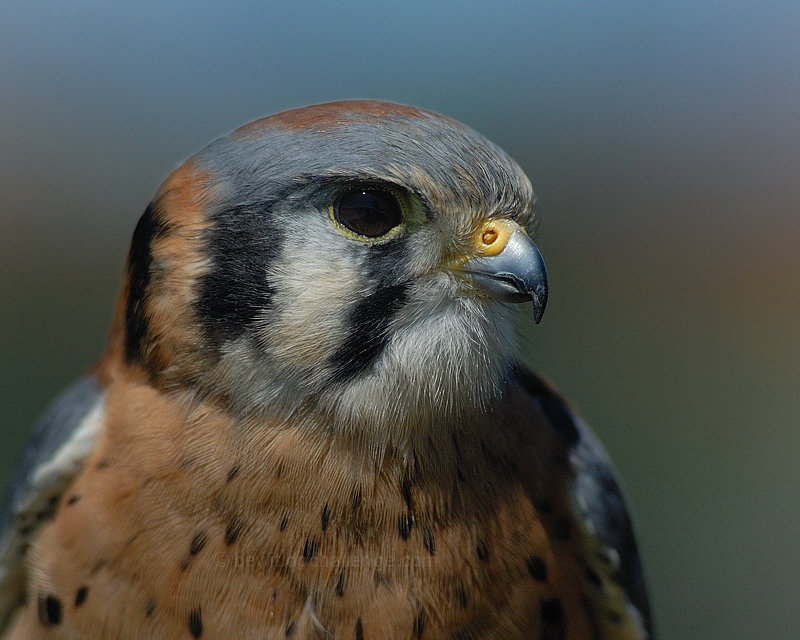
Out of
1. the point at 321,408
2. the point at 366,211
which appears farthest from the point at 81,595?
the point at 366,211

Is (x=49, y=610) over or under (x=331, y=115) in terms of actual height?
under

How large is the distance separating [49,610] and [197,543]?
51cm

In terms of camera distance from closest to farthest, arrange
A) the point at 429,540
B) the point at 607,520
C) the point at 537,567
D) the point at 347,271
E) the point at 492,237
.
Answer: the point at 347,271, the point at 492,237, the point at 429,540, the point at 537,567, the point at 607,520

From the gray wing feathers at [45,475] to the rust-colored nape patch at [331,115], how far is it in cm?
88

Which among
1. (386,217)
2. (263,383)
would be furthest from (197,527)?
(386,217)

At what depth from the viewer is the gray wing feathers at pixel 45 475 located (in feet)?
7.68

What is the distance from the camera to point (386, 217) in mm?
1937

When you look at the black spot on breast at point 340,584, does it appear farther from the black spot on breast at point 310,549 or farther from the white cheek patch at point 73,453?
the white cheek patch at point 73,453

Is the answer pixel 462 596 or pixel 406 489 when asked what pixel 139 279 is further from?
pixel 462 596

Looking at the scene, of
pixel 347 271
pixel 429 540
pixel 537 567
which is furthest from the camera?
pixel 537 567

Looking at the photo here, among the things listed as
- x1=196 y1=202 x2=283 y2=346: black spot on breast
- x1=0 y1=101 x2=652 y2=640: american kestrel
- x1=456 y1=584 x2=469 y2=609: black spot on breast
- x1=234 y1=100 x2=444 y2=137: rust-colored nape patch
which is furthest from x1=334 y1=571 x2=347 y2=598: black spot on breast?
x1=234 y1=100 x2=444 y2=137: rust-colored nape patch

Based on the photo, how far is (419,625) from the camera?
6.89 ft

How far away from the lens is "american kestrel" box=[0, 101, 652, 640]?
194 cm

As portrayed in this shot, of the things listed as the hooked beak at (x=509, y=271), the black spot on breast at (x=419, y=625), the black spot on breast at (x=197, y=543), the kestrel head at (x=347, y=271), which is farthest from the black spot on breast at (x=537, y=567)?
the black spot on breast at (x=197, y=543)
